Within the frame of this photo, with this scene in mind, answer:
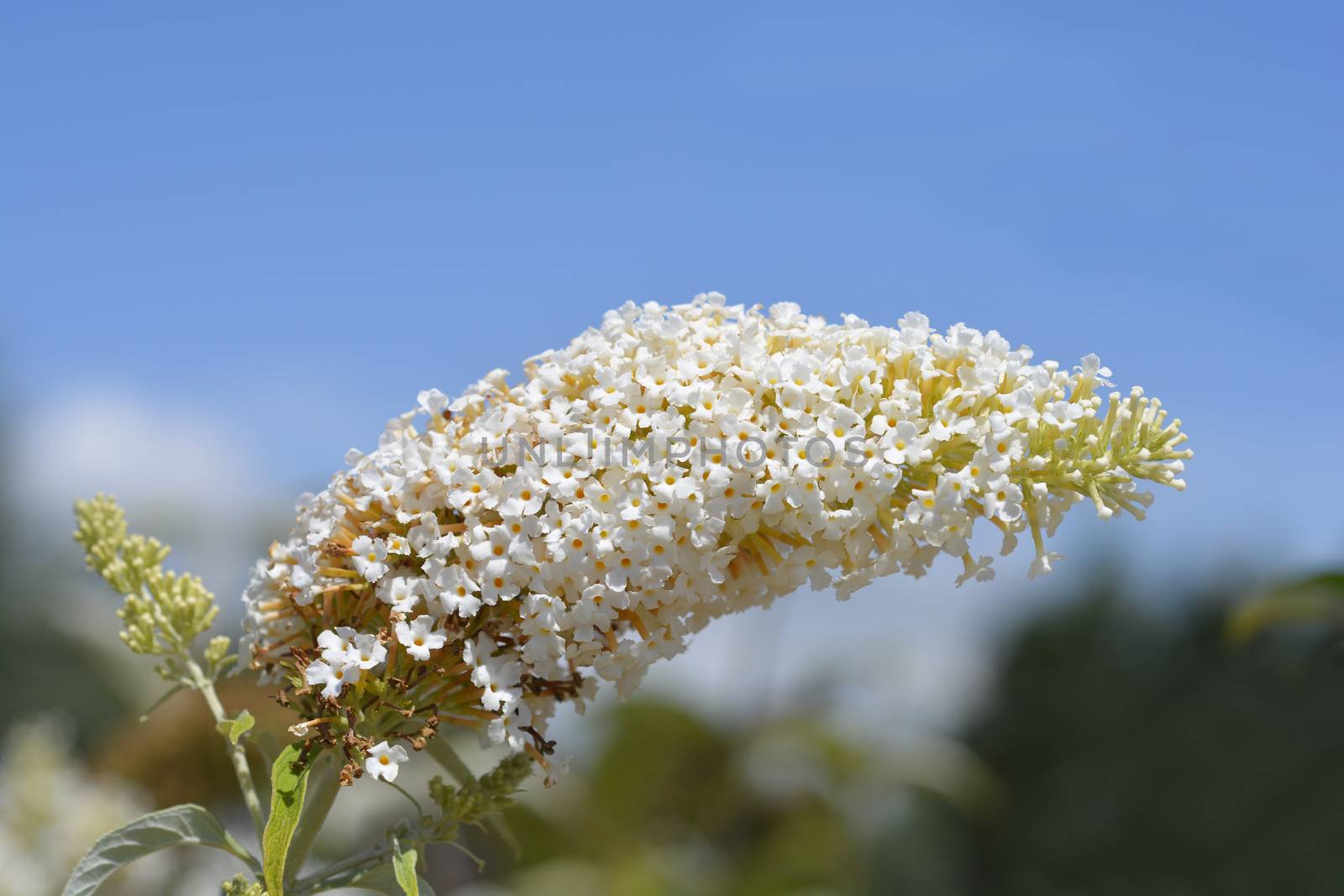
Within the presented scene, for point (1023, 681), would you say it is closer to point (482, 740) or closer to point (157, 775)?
point (157, 775)

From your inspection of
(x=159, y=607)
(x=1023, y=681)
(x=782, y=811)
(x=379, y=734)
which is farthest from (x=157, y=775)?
(x=1023, y=681)

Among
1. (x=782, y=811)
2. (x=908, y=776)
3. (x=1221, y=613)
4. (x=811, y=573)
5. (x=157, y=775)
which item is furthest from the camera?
(x=1221, y=613)

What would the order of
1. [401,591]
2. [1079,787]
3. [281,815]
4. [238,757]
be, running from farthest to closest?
[1079,787] < [238,757] < [401,591] < [281,815]

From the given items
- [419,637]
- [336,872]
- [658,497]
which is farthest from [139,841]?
[658,497]

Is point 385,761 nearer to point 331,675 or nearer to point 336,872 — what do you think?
point 331,675

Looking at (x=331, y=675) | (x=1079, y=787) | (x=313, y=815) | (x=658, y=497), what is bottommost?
(x=313, y=815)

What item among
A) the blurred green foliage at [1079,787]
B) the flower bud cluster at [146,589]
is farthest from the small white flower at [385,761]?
the blurred green foliage at [1079,787]

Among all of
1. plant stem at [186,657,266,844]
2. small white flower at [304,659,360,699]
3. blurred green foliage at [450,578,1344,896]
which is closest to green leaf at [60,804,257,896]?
plant stem at [186,657,266,844]
